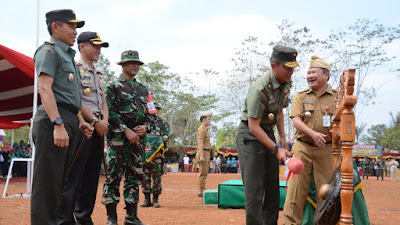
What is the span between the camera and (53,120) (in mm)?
2961

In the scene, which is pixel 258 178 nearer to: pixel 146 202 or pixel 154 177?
pixel 146 202

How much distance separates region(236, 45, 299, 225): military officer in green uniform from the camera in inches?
139

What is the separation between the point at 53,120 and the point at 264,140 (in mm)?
1808

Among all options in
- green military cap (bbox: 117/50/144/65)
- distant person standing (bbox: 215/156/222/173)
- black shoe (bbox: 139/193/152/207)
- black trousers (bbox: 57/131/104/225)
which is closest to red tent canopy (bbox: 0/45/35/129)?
black shoe (bbox: 139/193/152/207)

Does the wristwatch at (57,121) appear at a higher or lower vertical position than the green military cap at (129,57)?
lower

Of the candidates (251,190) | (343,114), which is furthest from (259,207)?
(343,114)

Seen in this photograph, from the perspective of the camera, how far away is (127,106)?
16.2ft

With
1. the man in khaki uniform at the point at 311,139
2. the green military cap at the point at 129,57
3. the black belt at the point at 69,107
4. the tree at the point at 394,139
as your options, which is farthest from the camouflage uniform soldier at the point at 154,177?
the tree at the point at 394,139

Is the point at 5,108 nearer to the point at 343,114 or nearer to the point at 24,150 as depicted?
the point at 24,150

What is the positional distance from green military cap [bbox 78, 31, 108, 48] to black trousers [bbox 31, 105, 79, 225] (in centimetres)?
166

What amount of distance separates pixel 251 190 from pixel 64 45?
2.13 m

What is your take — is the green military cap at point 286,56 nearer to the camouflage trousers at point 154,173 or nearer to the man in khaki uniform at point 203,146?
the camouflage trousers at point 154,173

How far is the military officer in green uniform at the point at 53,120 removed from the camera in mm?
2992

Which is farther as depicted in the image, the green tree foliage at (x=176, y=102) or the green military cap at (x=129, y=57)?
the green tree foliage at (x=176, y=102)
